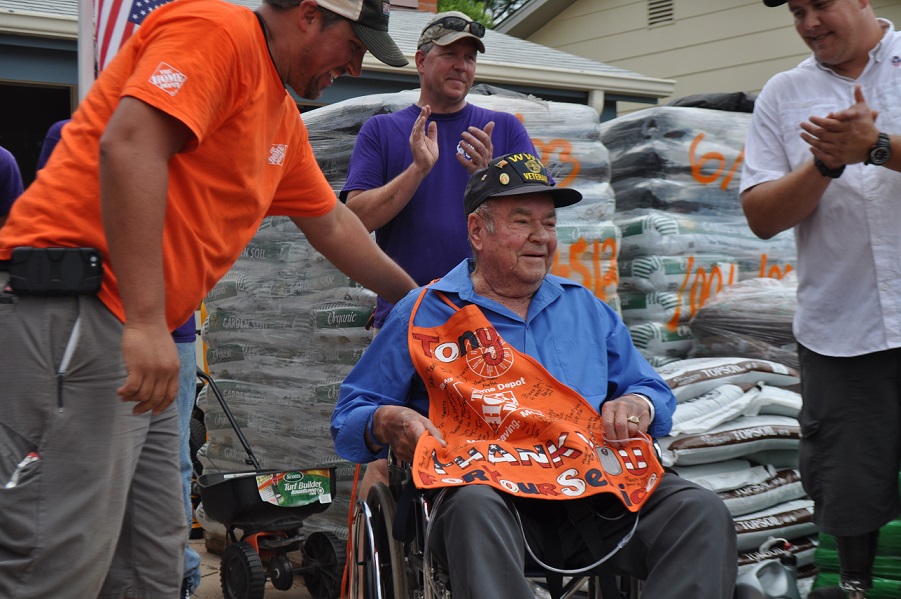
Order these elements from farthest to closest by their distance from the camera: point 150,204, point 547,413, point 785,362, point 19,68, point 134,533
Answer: point 19,68 → point 785,362 → point 547,413 → point 134,533 → point 150,204

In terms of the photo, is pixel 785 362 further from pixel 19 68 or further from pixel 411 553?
pixel 19 68

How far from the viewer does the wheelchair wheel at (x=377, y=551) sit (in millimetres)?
3051

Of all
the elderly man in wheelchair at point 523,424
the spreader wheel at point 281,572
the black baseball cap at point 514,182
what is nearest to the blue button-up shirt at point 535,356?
the elderly man in wheelchair at point 523,424

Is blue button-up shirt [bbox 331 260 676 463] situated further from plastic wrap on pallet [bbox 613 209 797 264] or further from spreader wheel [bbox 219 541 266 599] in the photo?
plastic wrap on pallet [bbox 613 209 797 264]

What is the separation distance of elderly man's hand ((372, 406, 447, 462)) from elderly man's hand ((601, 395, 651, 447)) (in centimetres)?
48

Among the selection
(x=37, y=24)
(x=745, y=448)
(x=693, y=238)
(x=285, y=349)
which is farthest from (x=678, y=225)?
(x=37, y=24)

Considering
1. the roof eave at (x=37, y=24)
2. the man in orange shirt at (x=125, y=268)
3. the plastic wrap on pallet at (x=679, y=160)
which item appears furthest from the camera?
the roof eave at (x=37, y=24)

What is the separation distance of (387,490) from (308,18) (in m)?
1.44

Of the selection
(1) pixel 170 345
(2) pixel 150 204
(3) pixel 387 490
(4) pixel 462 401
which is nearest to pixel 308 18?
(2) pixel 150 204

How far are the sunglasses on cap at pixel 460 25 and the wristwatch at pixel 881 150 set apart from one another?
5.33 feet

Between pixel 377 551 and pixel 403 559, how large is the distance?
8 centimetres

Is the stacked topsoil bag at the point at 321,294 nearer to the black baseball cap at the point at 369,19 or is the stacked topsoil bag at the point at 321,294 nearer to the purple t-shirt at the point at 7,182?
the purple t-shirt at the point at 7,182

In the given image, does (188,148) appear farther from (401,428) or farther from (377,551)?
(377,551)

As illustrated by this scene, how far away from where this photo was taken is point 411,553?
3100 millimetres
